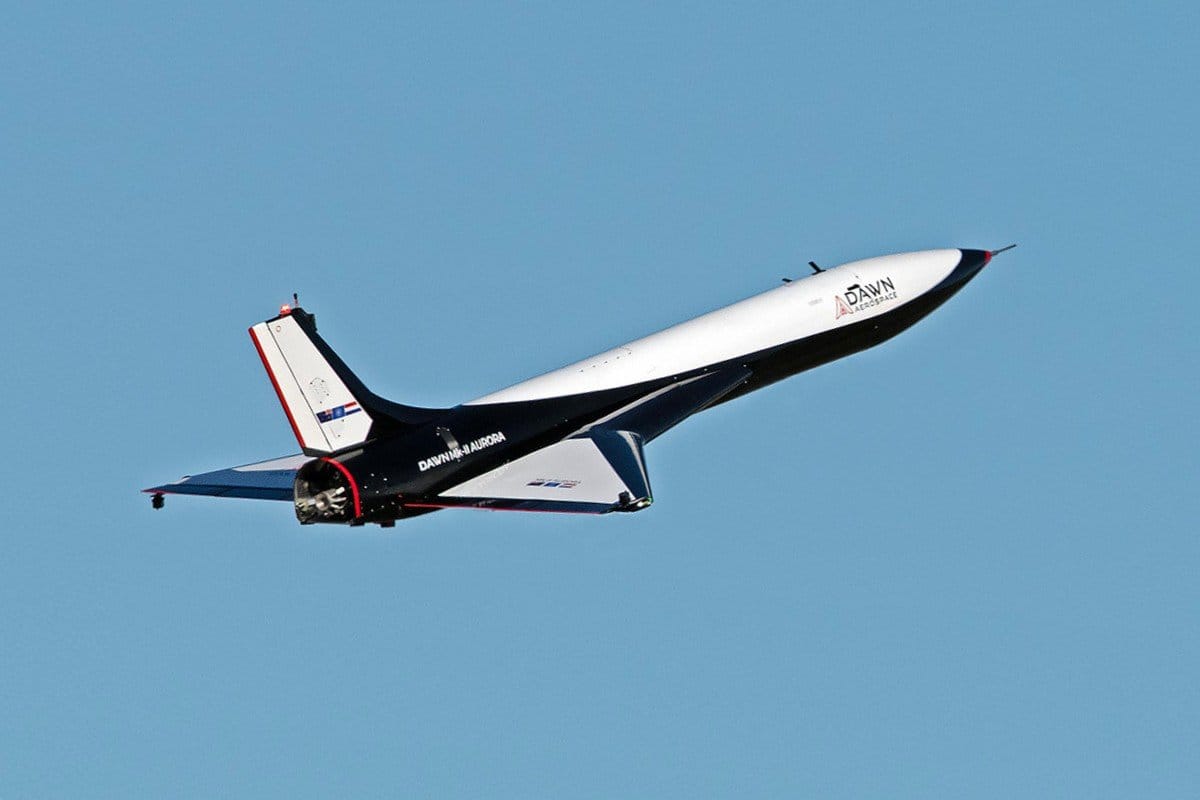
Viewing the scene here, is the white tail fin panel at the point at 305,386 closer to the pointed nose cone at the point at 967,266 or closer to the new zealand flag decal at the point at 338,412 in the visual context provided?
the new zealand flag decal at the point at 338,412

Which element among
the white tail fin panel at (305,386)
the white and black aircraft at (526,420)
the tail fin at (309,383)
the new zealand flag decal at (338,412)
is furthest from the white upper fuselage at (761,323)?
the white tail fin panel at (305,386)

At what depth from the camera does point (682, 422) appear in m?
50.3

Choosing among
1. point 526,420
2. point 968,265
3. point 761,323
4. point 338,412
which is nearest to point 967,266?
point 968,265

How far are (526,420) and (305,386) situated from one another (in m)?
5.74

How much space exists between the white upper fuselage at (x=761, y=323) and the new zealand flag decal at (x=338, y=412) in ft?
13.3

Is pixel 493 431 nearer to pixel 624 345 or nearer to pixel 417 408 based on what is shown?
pixel 417 408

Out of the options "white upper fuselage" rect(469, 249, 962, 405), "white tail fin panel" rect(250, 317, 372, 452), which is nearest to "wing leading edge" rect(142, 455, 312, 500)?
"white tail fin panel" rect(250, 317, 372, 452)

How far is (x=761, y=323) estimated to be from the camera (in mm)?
54094

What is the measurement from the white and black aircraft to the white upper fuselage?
0.05 m

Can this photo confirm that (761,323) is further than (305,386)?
Yes

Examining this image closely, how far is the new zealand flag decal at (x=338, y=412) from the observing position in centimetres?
4428

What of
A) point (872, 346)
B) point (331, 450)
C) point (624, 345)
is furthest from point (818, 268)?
point (331, 450)

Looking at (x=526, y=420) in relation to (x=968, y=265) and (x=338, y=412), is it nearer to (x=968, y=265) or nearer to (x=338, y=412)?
(x=338, y=412)

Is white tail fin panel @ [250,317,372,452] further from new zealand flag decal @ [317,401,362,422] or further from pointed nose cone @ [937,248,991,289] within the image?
pointed nose cone @ [937,248,991,289]
